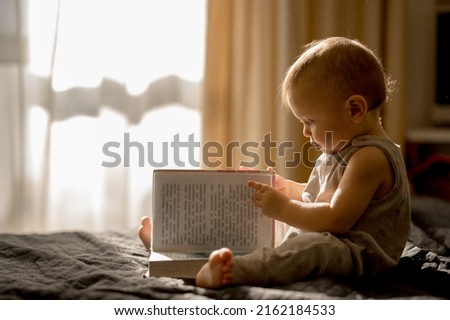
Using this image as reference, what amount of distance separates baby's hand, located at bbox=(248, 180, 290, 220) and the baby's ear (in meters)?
0.19

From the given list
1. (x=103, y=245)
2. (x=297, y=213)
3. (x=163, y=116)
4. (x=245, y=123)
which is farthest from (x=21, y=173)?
(x=297, y=213)

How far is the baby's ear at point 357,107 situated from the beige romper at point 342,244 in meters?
0.04

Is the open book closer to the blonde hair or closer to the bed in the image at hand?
the bed

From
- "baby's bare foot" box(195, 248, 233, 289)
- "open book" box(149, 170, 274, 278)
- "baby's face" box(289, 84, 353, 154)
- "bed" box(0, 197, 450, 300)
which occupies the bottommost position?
"bed" box(0, 197, 450, 300)

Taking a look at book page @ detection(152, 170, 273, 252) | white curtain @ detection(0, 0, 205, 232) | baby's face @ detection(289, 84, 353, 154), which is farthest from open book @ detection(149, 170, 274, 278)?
white curtain @ detection(0, 0, 205, 232)

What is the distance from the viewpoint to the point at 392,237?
3.53 feet

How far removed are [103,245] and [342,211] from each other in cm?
52

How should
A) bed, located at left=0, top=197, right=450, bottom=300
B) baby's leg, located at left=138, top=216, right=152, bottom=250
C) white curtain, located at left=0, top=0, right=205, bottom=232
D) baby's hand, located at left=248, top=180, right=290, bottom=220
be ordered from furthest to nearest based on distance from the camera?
white curtain, located at left=0, top=0, right=205, bottom=232
baby's leg, located at left=138, top=216, right=152, bottom=250
baby's hand, located at left=248, top=180, right=290, bottom=220
bed, located at left=0, top=197, right=450, bottom=300

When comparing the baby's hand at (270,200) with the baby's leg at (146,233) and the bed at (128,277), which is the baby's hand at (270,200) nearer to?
the bed at (128,277)

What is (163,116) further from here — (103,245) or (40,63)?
(103,245)

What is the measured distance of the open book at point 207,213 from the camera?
42.3 inches

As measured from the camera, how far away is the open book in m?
1.07

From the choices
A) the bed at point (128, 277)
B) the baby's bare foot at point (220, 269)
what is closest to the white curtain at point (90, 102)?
the bed at point (128, 277)
